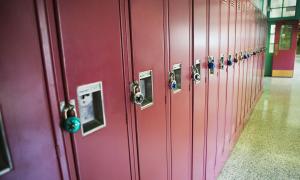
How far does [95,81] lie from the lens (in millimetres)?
793

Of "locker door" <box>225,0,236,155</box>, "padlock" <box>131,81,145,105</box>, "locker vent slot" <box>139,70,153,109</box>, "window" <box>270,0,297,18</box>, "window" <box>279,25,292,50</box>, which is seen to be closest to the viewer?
"padlock" <box>131,81,145,105</box>

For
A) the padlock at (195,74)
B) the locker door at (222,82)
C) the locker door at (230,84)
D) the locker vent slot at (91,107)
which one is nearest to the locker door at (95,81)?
the locker vent slot at (91,107)

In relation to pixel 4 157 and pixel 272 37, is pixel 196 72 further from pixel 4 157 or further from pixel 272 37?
pixel 272 37

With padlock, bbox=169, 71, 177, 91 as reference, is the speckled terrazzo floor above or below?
below

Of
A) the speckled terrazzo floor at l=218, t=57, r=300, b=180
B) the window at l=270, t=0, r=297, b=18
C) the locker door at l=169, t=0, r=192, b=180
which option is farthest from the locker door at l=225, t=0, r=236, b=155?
the window at l=270, t=0, r=297, b=18

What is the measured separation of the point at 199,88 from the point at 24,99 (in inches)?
58.3

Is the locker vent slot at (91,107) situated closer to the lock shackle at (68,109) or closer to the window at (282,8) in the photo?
the lock shackle at (68,109)

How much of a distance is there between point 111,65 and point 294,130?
4.38 meters

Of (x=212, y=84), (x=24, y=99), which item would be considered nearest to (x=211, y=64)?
(x=212, y=84)

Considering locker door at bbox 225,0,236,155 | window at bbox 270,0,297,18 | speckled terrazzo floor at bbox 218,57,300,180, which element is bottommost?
speckled terrazzo floor at bbox 218,57,300,180

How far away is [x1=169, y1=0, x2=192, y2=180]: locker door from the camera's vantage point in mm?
1358

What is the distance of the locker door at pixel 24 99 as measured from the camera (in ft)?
1.75

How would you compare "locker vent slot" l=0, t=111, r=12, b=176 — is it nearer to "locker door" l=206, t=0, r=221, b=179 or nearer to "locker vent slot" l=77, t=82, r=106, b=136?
"locker vent slot" l=77, t=82, r=106, b=136

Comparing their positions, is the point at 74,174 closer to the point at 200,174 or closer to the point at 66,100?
the point at 66,100
